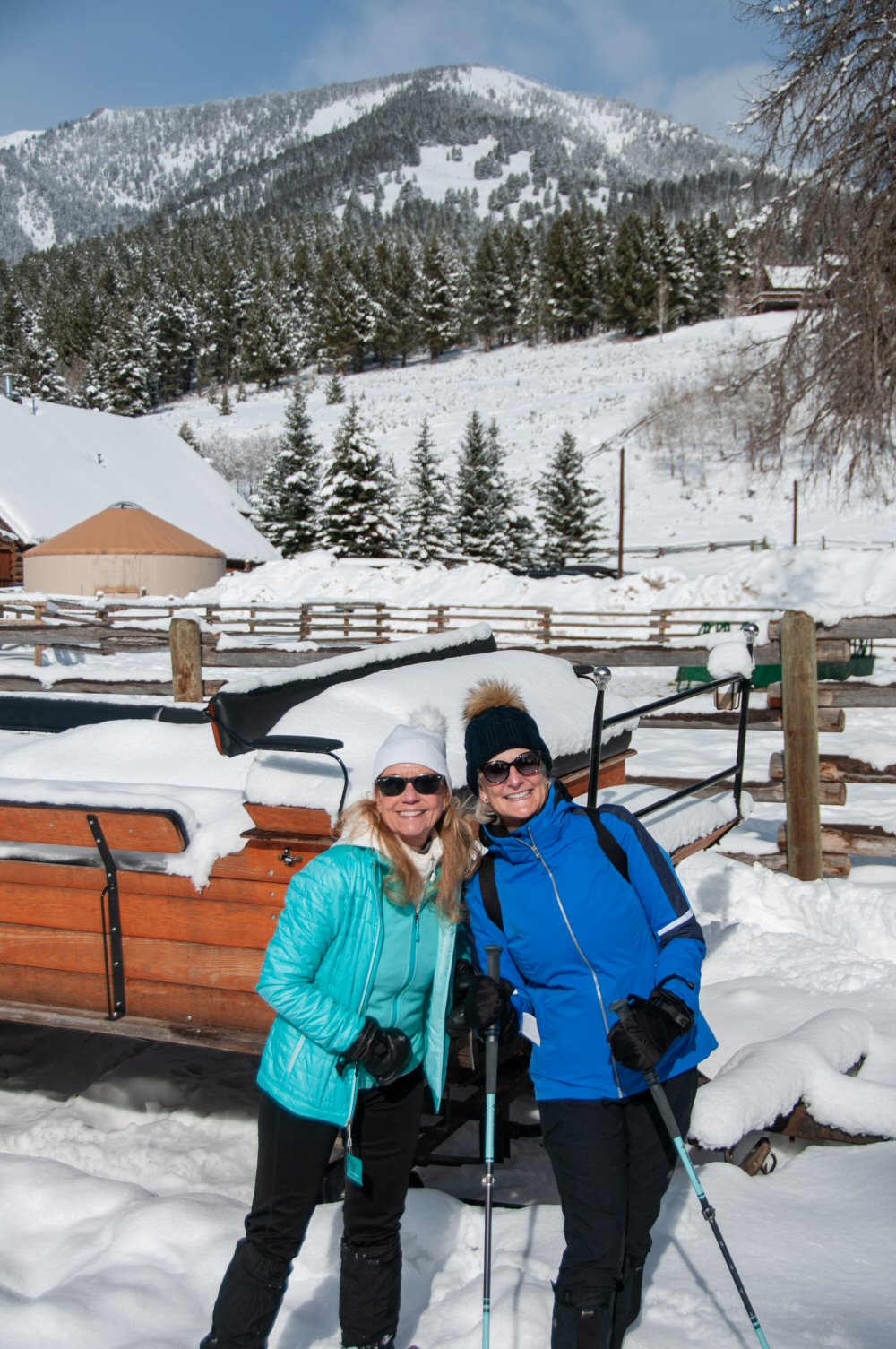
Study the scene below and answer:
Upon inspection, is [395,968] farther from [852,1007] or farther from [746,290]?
[746,290]

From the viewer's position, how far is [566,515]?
45625mm

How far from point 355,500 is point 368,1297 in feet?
134

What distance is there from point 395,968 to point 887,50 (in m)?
9.42

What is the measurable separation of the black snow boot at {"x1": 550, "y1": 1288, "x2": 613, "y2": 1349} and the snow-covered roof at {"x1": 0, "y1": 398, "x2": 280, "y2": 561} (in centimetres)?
3504

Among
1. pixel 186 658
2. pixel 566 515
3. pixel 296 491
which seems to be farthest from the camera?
pixel 296 491

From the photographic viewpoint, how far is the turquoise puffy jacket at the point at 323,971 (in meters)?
2.26

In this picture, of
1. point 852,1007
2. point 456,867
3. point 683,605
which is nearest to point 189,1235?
point 456,867

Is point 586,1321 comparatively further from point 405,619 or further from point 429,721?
point 405,619

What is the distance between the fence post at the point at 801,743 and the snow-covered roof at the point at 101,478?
32.4 m

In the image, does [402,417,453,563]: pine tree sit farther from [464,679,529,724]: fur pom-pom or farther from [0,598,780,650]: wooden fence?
[464,679,529,724]: fur pom-pom

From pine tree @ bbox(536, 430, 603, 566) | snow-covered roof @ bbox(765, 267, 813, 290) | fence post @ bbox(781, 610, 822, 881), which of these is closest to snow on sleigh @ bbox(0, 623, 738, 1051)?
fence post @ bbox(781, 610, 822, 881)

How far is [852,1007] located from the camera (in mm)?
4375

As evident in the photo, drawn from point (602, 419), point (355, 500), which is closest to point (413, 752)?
point (355, 500)

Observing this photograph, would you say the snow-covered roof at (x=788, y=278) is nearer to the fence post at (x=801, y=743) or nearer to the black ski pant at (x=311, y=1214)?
the fence post at (x=801, y=743)
